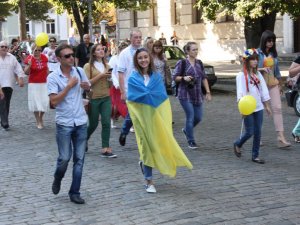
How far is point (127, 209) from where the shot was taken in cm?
613

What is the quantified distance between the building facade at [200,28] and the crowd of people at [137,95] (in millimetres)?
17164

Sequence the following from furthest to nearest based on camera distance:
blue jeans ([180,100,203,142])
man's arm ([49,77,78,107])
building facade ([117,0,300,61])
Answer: building facade ([117,0,300,61]) → blue jeans ([180,100,203,142]) → man's arm ([49,77,78,107])

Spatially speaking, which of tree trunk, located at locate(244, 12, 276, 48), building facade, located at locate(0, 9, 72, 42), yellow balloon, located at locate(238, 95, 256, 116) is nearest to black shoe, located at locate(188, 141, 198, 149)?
yellow balloon, located at locate(238, 95, 256, 116)

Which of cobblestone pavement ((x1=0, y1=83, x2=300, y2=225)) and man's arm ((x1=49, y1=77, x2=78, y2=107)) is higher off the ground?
man's arm ((x1=49, y1=77, x2=78, y2=107))

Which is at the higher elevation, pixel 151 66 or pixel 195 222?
pixel 151 66

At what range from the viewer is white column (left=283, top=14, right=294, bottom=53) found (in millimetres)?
28250

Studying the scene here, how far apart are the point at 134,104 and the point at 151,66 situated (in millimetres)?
514

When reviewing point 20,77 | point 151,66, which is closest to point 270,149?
point 151,66

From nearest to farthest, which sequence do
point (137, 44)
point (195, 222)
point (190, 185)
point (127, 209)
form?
1. point (195, 222)
2. point (127, 209)
3. point (190, 185)
4. point (137, 44)

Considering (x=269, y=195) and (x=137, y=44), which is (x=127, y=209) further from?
(x=137, y=44)

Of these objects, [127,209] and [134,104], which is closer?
[127,209]

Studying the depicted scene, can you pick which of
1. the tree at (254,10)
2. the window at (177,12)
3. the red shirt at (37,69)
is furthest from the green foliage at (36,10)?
the red shirt at (37,69)

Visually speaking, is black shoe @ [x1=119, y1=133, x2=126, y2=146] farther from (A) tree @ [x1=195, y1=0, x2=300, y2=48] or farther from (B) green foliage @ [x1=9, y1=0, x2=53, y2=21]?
(B) green foliage @ [x1=9, y1=0, x2=53, y2=21]

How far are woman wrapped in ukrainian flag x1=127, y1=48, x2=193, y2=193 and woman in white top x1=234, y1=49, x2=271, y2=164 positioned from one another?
1.91m
